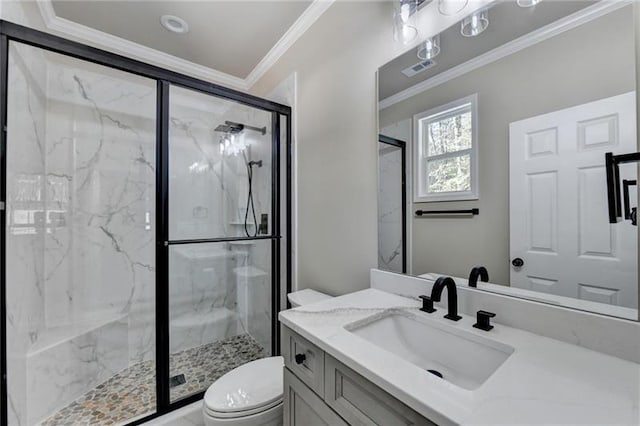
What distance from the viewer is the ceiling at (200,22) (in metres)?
1.70

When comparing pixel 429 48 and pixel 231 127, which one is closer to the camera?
pixel 429 48

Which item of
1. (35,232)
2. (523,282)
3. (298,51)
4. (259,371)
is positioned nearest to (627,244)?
(523,282)

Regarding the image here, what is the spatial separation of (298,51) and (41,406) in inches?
108

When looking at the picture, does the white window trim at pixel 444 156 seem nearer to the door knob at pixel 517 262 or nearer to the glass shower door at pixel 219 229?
the door knob at pixel 517 262

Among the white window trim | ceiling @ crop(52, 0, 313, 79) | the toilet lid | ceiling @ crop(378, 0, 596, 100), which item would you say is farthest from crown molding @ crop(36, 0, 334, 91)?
the toilet lid

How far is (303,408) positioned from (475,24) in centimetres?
149

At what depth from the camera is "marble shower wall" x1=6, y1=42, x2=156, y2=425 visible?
148 cm

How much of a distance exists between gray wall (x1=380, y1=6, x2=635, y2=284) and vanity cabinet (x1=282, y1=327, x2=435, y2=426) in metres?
0.62

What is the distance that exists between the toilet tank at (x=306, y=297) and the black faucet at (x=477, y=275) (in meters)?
0.84

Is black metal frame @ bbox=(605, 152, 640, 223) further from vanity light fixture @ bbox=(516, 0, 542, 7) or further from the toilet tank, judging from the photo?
the toilet tank

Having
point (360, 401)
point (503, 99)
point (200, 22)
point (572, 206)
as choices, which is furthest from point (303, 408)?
point (200, 22)

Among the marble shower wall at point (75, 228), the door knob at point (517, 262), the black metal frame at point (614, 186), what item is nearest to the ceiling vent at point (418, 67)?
the black metal frame at point (614, 186)

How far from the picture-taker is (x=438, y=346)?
91 cm

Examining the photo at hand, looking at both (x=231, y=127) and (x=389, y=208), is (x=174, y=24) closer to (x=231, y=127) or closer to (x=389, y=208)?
(x=231, y=127)
